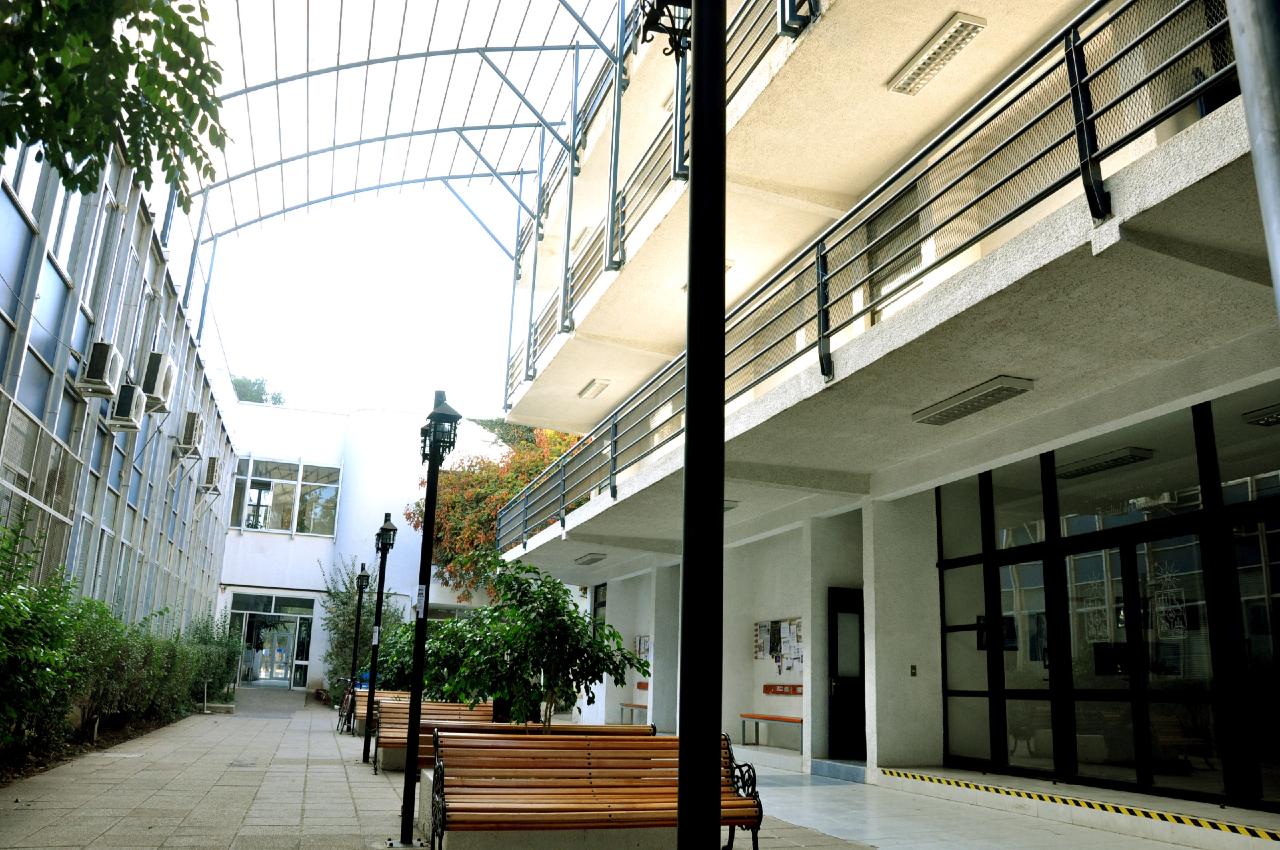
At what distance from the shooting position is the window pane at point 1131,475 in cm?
941

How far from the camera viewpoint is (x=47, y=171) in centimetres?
1123

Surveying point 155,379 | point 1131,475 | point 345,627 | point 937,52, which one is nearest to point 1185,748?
point 1131,475

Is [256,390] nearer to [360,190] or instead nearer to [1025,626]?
[360,190]

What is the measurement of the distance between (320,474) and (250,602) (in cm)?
552

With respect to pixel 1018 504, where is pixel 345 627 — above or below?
below

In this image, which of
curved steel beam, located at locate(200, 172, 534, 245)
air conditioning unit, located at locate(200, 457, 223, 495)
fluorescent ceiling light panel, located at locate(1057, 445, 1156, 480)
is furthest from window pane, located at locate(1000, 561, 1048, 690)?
air conditioning unit, located at locate(200, 457, 223, 495)

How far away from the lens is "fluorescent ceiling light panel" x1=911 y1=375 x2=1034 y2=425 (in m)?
9.00

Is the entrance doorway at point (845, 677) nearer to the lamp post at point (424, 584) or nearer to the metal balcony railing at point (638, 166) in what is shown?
the metal balcony railing at point (638, 166)

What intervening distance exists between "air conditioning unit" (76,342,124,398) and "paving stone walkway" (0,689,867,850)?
16.5 feet

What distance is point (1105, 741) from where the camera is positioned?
10109mm

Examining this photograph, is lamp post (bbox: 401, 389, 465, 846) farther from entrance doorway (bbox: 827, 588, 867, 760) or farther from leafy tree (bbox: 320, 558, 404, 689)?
leafy tree (bbox: 320, 558, 404, 689)

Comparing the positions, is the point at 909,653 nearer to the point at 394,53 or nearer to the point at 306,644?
the point at 394,53

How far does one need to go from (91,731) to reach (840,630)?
11.8 metres

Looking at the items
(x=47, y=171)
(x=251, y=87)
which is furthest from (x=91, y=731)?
(x=251, y=87)
